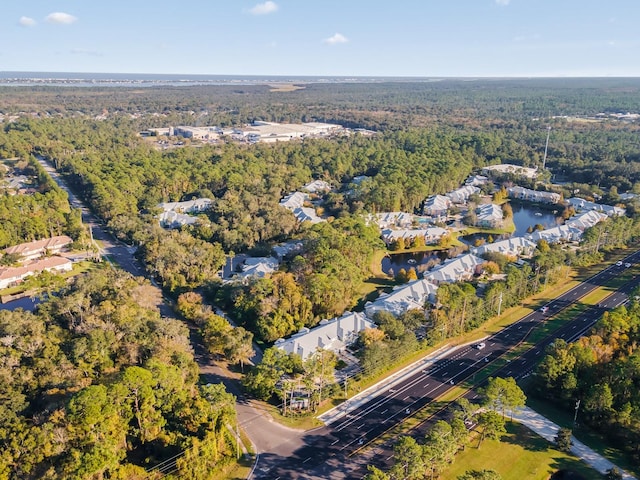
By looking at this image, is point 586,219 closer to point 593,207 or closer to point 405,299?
point 593,207

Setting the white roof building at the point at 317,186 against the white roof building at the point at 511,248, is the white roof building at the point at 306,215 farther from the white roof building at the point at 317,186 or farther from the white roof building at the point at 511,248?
the white roof building at the point at 511,248

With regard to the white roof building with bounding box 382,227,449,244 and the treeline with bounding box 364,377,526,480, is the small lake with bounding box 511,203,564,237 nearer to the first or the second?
the white roof building with bounding box 382,227,449,244

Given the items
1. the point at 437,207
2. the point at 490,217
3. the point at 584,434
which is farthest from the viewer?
the point at 437,207

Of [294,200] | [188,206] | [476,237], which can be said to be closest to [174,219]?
[188,206]

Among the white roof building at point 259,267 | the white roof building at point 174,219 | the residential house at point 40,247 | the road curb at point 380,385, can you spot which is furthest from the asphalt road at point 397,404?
the residential house at point 40,247

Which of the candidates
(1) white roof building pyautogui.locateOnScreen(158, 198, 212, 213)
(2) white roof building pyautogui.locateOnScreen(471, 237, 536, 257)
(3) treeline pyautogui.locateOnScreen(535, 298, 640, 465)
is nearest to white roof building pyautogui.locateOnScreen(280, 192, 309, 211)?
(1) white roof building pyautogui.locateOnScreen(158, 198, 212, 213)
